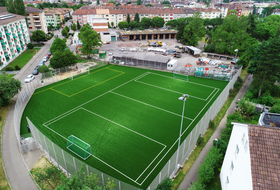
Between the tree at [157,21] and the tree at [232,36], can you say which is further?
the tree at [157,21]

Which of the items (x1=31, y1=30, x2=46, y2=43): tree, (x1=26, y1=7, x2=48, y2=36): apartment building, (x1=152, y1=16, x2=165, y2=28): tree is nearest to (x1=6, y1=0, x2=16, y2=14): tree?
(x1=26, y1=7, x2=48, y2=36): apartment building

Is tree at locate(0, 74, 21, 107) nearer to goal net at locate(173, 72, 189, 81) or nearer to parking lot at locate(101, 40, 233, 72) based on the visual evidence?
parking lot at locate(101, 40, 233, 72)

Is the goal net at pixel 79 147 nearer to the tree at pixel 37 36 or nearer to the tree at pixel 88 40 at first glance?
the tree at pixel 88 40

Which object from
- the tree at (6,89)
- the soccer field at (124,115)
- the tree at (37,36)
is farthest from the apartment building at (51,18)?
the tree at (6,89)

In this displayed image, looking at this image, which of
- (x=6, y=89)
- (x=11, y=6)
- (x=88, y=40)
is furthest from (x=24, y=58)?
(x=6, y=89)

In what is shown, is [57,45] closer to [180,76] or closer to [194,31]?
[180,76]
